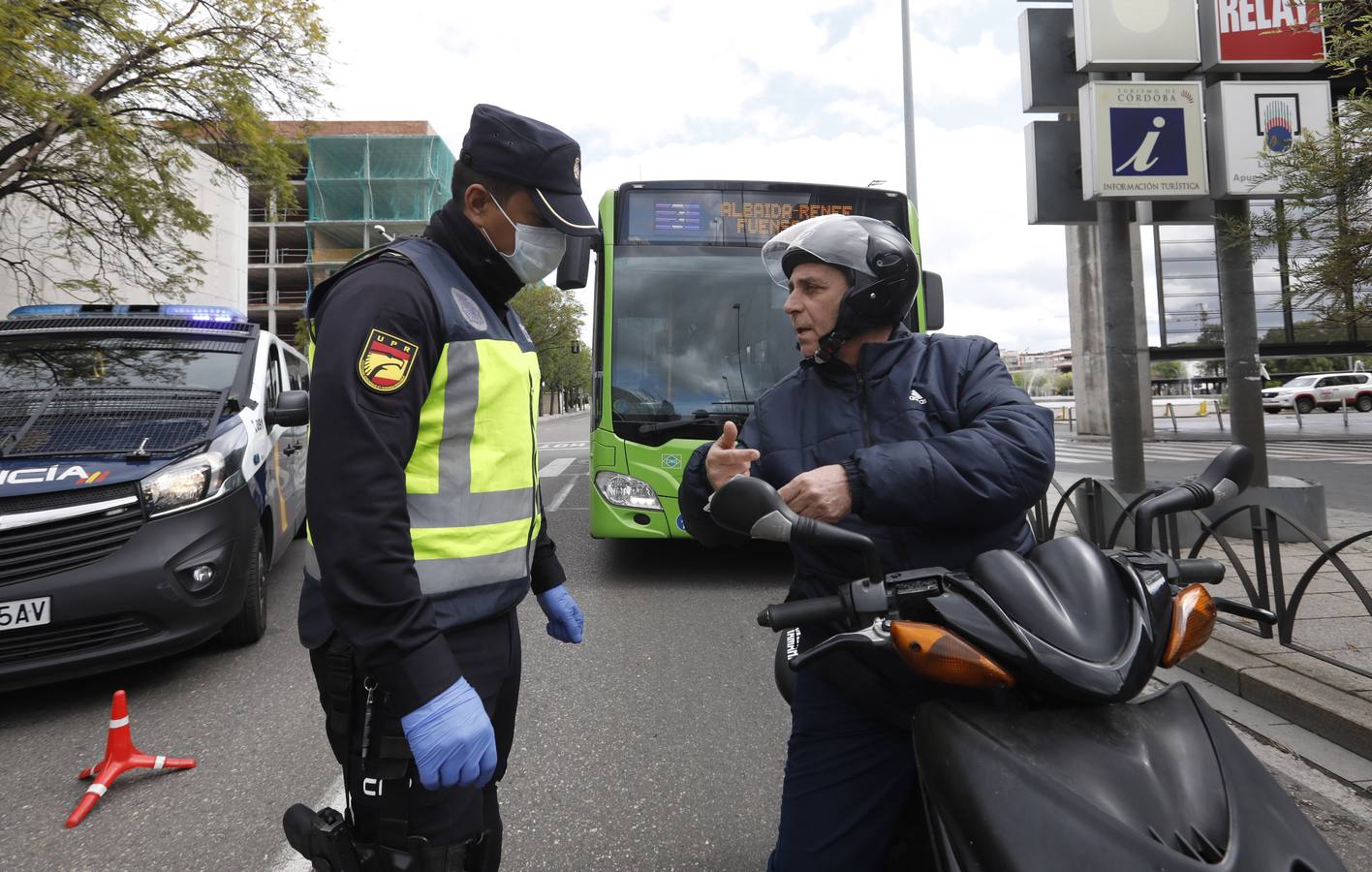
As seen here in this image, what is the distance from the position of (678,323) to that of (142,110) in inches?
404

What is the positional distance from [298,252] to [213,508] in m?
60.1

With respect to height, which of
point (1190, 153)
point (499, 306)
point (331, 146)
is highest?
point (331, 146)

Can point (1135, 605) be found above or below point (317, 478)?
below

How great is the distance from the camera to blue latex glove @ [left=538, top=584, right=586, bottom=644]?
2236mm

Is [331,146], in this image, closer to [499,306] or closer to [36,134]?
[36,134]

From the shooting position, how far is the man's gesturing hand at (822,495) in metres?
1.57

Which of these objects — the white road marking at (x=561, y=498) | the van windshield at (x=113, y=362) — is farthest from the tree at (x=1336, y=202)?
the white road marking at (x=561, y=498)

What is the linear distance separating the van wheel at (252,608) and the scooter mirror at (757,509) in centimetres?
405

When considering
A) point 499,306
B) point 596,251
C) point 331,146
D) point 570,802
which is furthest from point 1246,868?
point 331,146

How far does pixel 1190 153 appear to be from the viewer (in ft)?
23.1

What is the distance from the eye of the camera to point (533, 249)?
1.88m

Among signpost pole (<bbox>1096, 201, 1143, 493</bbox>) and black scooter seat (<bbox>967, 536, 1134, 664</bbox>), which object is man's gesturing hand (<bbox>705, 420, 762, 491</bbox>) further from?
signpost pole (<bbox>1096, 201, 1143, 493</bbox>)

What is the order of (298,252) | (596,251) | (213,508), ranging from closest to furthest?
(213,508), (596,251), (298,252)

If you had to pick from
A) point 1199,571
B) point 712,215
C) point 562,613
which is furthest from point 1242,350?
point 562,613
